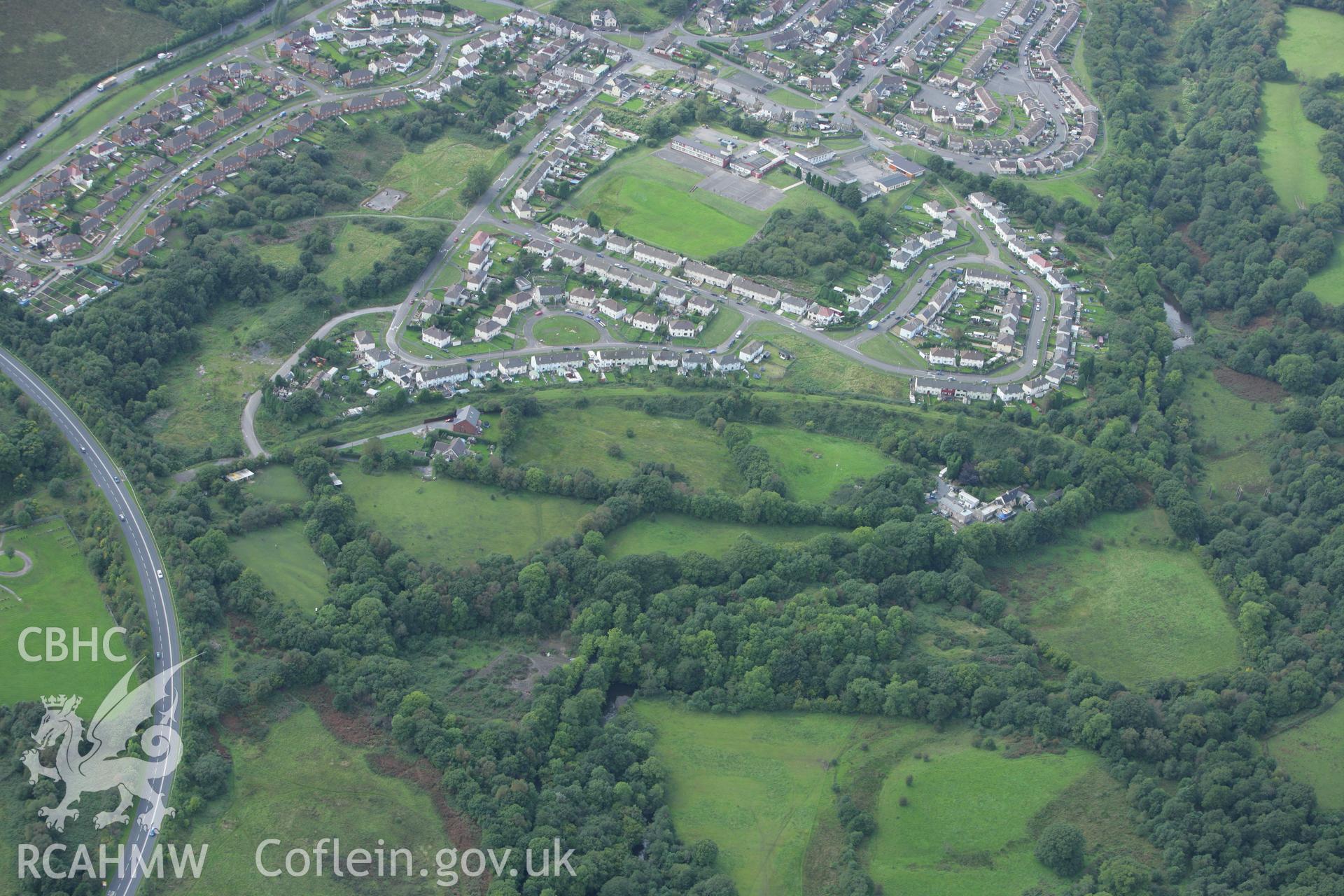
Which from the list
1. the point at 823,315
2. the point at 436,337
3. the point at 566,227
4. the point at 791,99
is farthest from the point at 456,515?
the point at 791,99

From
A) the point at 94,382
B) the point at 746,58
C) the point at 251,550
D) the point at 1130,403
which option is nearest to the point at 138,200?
the point at 94,382

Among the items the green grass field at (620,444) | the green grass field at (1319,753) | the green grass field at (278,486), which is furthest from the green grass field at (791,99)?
the green grass field at (1319,753)

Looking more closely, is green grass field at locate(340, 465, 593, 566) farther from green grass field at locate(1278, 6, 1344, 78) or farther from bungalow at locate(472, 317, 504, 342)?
green grass field at locate(1278, 6, 1344, 78)

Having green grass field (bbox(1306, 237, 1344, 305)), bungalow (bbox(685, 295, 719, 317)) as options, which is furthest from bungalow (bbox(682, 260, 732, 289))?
green grass field (bbox(1306, 237, 1344, 305))

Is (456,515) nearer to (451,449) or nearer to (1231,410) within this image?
(451,449)

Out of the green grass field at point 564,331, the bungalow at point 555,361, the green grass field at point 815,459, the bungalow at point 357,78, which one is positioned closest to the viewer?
the green grass field at point 815,459

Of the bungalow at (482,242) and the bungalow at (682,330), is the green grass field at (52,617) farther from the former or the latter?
the bungalow at (682,330)

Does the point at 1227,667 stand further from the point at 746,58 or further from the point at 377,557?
the point at 746,58
